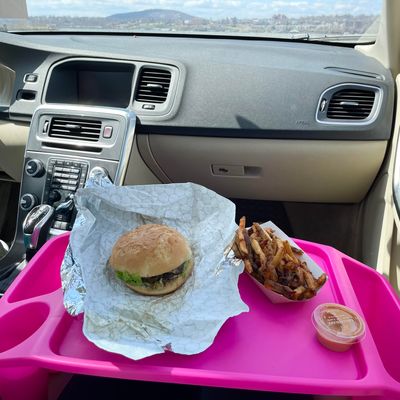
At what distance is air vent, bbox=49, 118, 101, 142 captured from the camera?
1.90m

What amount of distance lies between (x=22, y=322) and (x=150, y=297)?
31cm

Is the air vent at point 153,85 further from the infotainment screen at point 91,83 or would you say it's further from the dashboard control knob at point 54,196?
the dashboard control knob at point 54,196

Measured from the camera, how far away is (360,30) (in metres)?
2.10

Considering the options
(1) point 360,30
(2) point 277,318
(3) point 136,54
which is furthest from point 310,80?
(2) point 277,318

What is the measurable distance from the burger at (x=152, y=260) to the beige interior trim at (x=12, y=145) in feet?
4.31

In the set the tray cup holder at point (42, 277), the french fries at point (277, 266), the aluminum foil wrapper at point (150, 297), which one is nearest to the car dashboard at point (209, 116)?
the tray cup holder at point (42, 277)

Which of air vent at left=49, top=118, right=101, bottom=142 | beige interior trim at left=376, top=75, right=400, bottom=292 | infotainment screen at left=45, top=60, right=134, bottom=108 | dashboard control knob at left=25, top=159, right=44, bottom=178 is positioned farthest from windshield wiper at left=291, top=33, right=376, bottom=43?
dashboard control knob at left=25, top=159, right=44, bottom=178

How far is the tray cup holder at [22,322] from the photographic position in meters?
1.04

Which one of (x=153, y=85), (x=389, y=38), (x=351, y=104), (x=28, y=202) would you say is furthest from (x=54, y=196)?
(x=389, y=38)

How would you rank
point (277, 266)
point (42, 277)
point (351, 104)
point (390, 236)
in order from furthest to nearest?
point (351, 104) < point (390, 236) < point (42, 277) < point (277, 266)

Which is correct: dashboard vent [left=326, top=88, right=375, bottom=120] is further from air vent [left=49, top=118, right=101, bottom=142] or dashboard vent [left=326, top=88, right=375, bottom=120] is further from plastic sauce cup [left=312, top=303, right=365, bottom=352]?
plastic sauce cup [left=312, top=303, right=365, bottom=352]

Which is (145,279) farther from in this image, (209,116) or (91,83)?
(91,83)

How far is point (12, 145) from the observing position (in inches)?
87.0

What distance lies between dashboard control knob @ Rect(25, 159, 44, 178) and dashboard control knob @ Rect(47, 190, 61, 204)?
3.9 inches
